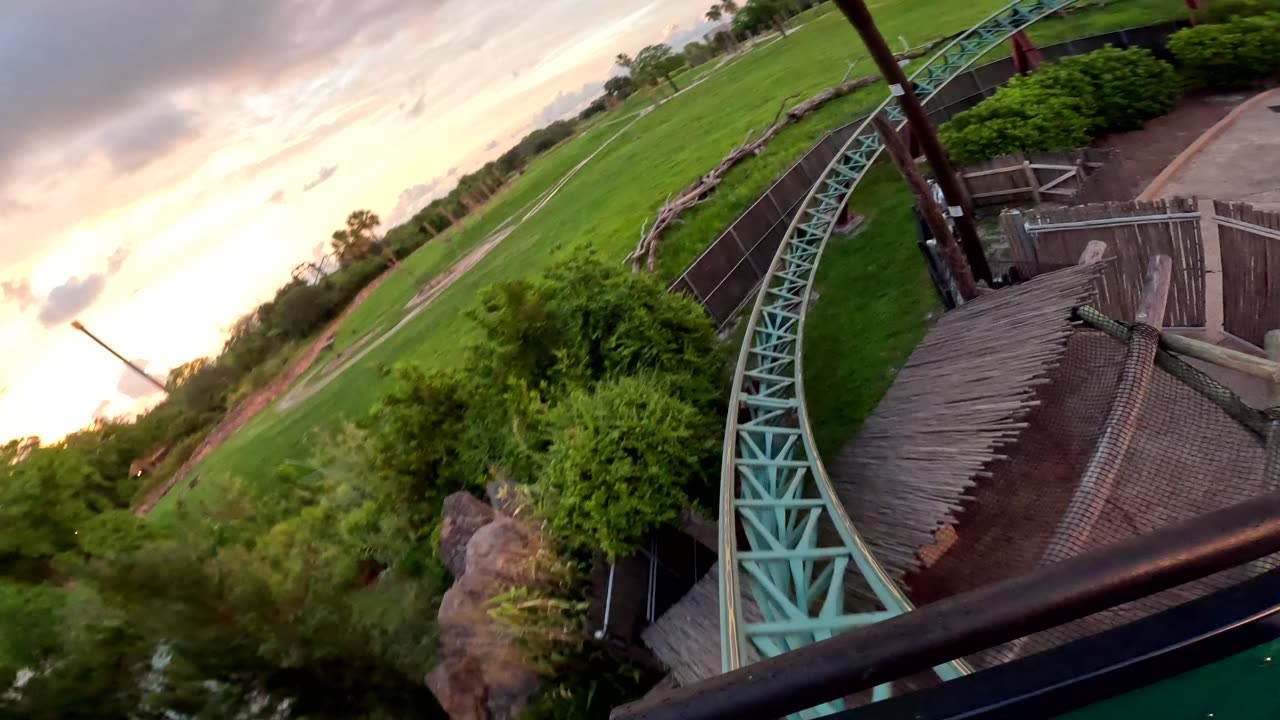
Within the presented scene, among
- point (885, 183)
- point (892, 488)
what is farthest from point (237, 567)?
point (885, 183)

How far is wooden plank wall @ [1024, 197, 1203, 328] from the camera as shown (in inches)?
306

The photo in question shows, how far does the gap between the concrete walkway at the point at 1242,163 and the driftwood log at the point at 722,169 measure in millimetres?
11794

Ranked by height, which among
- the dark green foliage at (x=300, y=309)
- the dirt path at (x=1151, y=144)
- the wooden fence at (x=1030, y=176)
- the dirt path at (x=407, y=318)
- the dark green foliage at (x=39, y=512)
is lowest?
the dirt path at (x=1151, y=144)

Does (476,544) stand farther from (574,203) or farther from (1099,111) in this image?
(574,203)

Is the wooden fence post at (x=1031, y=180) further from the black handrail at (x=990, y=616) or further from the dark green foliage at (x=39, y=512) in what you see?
the dark green foliage at (x=39, y=512)

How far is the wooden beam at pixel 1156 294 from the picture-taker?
21.4 feet

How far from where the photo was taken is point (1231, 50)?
14.0 m

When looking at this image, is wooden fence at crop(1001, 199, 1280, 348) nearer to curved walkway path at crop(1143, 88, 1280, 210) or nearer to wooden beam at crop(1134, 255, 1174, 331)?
wooden beam at crop(1134, 255, 1174, 331)

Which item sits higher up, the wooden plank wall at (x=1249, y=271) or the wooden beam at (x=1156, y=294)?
the wooden beam at (x=1156, y=294)

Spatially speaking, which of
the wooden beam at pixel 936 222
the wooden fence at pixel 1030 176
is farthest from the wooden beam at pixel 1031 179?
the wooden beam at pixel 936 222

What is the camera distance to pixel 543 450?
9.77 meters

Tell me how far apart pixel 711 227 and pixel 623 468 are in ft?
43.7

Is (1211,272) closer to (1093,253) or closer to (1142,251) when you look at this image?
(1142,251)

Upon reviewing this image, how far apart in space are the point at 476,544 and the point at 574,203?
28.3 m
